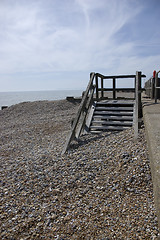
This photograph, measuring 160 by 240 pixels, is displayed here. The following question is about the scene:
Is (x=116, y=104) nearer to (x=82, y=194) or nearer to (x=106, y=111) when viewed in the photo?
(x=106, y=111)

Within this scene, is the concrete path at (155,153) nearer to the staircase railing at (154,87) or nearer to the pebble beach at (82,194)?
the pebble beach at (82,194)

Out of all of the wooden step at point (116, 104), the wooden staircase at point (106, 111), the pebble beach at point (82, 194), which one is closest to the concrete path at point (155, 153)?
the pebble beach at point (82, 194)

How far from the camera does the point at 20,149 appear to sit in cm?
726

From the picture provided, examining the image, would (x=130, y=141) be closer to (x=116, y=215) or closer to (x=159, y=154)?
(x=159, y=154)

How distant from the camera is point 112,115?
8398 millimetres

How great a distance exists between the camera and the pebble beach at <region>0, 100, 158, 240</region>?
2.74m

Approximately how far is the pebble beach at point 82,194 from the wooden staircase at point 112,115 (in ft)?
4.48

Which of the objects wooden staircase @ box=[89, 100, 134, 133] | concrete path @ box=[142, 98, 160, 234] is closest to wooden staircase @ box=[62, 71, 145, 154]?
wooden staircase @ box=[89, 100, 134, 133]

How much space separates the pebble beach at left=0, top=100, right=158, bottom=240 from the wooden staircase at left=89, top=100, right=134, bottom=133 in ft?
4.48

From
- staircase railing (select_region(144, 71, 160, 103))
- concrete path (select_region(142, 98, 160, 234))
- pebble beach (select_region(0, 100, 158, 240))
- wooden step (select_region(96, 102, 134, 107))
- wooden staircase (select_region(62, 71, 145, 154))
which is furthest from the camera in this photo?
staircase railing (select_region(144, 71, 160, 103))

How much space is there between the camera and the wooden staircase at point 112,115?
292 inches

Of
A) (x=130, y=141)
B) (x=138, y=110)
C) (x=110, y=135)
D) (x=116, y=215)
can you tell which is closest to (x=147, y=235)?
(x=116, y=215)

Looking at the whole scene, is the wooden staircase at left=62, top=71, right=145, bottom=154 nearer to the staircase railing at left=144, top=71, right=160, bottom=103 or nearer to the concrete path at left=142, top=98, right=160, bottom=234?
the staircase railing at left=144, top=71, right=160, bottom=103

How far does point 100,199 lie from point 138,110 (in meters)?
4.73
